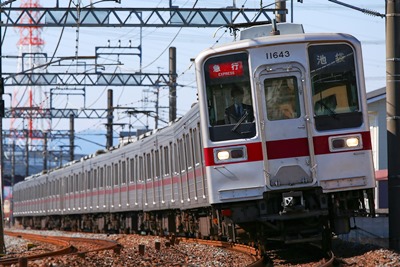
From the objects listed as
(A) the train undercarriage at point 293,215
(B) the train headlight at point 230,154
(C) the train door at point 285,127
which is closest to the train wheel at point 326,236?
(A) the train undercarriage at point 293,215

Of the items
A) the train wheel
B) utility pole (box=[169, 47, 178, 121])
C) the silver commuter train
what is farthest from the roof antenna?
utility pole (box=[169, 47, 178, 121])

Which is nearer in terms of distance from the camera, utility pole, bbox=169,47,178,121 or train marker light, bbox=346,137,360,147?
train marker light, bbox=346,137,360,147

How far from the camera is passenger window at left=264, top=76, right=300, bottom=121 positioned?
1341 centimetres

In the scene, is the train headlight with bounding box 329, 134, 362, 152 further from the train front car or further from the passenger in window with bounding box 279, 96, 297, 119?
the passenger in window with bounding box 279, 96, 297, 119

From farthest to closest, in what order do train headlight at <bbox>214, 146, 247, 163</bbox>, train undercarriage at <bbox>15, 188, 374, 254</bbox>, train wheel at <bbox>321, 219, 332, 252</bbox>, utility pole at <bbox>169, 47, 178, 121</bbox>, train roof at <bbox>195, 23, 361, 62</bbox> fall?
1. utility pole at <bbox>169, 47, 178, 121</bbox>
2. train wheel at <bbox>321, 219, 332, 252</bbox>
3. train roof at <bbox>195, 23, 361, 62</bbox>
4. train headlight at <bbox>214, 146, 247, 163</bbox>
5. train undercarriage at <bbox>15, 188, 374, 254</bbox>

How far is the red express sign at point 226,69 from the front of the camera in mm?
13586

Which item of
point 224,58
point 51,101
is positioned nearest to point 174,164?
point 224,58

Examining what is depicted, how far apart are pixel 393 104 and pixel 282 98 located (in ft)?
8.16

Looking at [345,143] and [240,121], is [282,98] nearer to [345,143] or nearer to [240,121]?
[240,121]

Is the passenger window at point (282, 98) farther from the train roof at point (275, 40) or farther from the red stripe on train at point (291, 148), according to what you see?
the train roof at point (275, 40)

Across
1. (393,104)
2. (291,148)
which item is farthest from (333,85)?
(393,104)

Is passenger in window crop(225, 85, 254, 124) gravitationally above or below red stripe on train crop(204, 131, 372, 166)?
above

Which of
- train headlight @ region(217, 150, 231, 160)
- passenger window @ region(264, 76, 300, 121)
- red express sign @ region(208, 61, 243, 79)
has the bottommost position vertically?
train headlight @ region(217, 150, 231, 160)

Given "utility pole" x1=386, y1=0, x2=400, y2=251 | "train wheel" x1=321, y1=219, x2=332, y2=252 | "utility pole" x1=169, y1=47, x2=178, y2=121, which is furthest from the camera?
"utility pole" x1=169, y1=47, x2=178, y2=121
